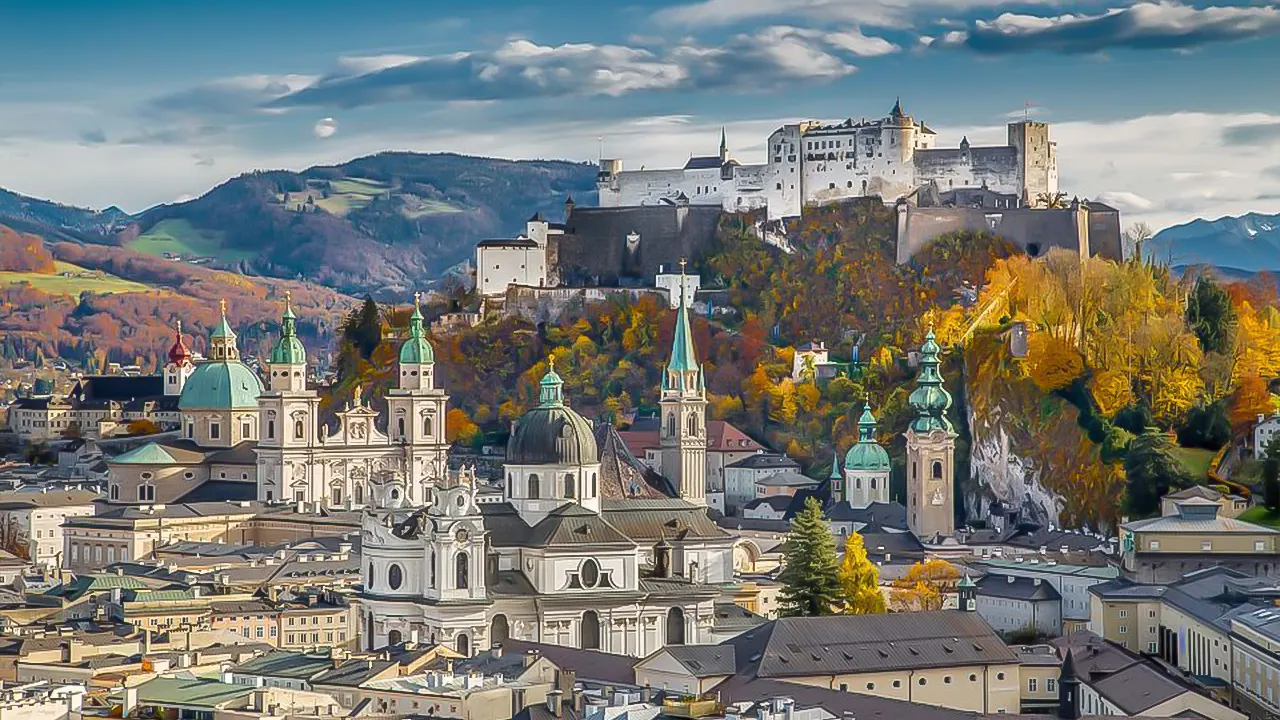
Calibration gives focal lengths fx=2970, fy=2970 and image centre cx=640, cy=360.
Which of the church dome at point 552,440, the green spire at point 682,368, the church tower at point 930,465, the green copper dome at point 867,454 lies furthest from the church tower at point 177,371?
the church dome at point 552,440

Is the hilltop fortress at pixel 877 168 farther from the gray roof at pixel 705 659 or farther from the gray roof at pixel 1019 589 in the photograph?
the gray roof at pixel 705 659

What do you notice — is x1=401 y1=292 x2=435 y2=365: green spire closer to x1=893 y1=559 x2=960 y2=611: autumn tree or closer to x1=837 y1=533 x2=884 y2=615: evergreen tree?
x1=893 y1=559 x2=960 y2=611: autumn tree

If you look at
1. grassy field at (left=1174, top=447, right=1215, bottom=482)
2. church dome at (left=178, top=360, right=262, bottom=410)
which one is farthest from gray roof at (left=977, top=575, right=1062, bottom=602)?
church dome at (left=178, top=360, right=262, bottom=410)

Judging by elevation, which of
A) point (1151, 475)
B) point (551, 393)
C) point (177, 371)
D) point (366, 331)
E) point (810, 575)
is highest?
point (366, 331)

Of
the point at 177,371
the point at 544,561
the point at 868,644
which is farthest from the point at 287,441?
the point at 868,644

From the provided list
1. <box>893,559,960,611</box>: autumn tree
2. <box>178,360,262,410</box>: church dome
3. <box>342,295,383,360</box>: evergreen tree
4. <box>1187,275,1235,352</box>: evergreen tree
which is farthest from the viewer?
<box>342,295,383,360</box>: evergreen tree

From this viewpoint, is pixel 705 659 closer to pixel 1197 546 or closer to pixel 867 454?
pixel 1197 546

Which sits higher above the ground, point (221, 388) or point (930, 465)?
point (221, 388)
